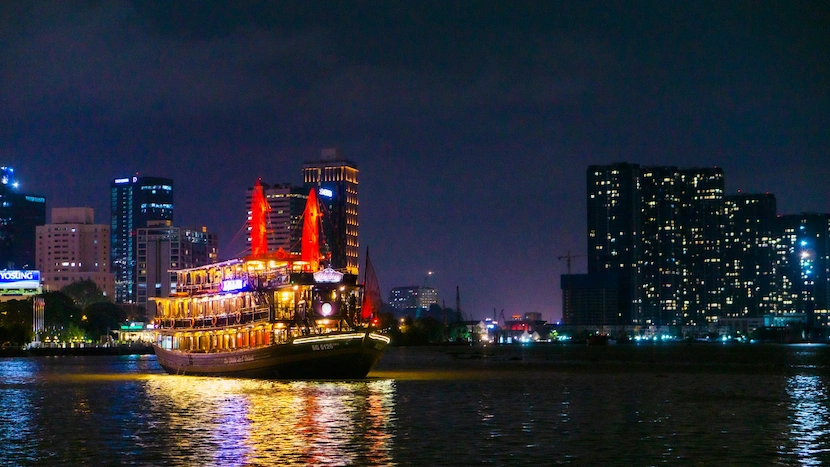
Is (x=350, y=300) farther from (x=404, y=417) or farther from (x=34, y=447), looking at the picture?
(x=34, y=447)

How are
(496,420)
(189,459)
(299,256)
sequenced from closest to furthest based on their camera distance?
(189,459)
(496,420)
(299,256)

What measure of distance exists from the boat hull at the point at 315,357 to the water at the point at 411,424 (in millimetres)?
1596

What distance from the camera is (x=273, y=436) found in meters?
56.0

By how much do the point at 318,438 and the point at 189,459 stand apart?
871 centimetres

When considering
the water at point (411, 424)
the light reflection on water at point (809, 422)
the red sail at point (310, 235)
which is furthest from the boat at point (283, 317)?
the light reflection on water at point (809, 422)

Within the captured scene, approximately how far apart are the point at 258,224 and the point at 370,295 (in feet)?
73.0

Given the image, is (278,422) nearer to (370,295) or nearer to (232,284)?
(370,295)

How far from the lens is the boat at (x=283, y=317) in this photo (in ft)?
327

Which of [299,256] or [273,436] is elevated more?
[299,256]

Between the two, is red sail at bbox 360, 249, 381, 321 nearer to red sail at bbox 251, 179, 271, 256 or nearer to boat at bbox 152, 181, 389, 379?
boat at bbox 152, 181, 389, 379

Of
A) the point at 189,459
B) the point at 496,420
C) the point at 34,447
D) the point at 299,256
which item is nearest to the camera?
the point at 189,459

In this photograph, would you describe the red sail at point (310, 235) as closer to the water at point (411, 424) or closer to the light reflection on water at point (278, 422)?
the water at point (411, 424)

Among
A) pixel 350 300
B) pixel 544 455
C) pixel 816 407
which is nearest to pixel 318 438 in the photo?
pixel 544 455

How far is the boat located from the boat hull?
0.29 ft
